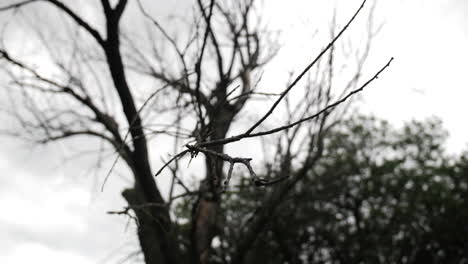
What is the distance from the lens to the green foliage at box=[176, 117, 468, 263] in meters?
9.80

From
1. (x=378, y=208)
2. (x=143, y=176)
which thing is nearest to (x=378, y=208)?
(x=378, y=208)

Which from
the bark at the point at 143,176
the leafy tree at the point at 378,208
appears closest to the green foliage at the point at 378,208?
the leafy tree at the point at 378,208

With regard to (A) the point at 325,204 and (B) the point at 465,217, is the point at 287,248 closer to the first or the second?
(A) the point at 325,204

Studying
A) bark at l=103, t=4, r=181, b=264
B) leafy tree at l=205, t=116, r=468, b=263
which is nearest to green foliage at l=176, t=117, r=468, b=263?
leafy tree at l=205, t=116, r=468, b=263

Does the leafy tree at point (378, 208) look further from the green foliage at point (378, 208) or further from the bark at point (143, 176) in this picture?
the bark at point (143, 176)

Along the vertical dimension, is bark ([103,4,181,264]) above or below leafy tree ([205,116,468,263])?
below

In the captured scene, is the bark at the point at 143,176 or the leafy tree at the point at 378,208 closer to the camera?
the bark at the point at 143,176

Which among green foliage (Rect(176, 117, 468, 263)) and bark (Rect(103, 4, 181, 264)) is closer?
bark (Rect(103, 4, 181, 264))

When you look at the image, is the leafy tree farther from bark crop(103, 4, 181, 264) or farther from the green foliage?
bark crop(103, 4, 181, 264)

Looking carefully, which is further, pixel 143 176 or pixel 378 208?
pixel 378 208

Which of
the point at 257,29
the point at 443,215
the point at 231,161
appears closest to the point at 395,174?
the point at 443,215

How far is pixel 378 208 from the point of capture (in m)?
10.5

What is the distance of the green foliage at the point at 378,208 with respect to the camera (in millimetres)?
9797

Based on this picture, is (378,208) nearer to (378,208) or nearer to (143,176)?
(378,208)
